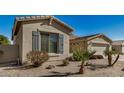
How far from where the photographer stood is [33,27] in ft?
34.2

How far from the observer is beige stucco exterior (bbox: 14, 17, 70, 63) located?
1015cm

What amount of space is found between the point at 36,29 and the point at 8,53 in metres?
3.41

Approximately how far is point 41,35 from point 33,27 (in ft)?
2.81

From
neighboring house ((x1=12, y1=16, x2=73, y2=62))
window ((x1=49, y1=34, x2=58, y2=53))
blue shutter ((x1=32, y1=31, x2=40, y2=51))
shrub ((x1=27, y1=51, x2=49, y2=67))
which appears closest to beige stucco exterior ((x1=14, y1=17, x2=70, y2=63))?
neighboring house ((x1=12, y1=16, x2=73, y2=62))

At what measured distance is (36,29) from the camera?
1055 centimetres

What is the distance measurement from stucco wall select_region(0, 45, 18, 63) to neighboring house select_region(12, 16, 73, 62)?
4.16ft

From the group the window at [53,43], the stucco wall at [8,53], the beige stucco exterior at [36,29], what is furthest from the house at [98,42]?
the stucco wall at [8,53]

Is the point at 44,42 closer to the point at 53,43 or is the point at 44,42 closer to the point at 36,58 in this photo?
the point at 53,43

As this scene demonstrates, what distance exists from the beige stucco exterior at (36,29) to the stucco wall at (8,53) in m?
1.74

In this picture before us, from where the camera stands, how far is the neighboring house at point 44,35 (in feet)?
33.4

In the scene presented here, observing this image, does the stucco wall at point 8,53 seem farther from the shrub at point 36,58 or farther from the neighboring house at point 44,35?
the shrub at point 36,58

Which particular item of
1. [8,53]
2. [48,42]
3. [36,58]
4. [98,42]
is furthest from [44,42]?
[98,42]
